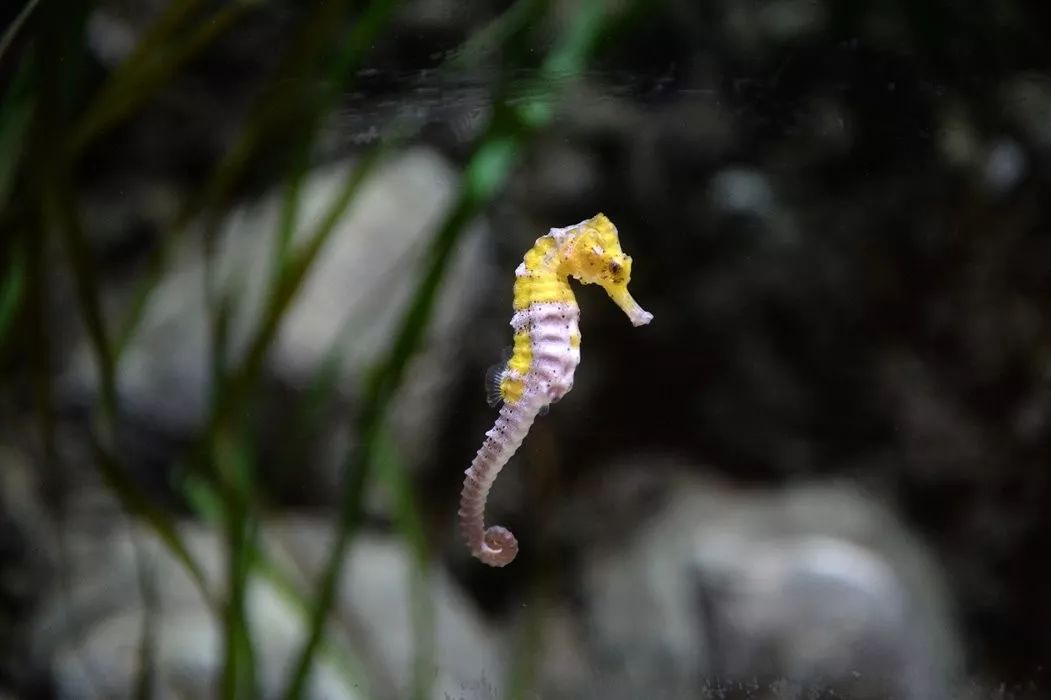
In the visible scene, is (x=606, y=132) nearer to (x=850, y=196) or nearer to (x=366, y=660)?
(x=850, y=196)

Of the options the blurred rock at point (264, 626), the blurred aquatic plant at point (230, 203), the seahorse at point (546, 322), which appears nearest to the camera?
the seahorse at point (546, 322)

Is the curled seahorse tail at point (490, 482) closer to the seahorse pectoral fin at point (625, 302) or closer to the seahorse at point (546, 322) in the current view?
the seahorse at point (546, 322)

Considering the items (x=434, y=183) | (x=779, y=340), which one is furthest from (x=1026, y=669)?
(x=434, y=183)

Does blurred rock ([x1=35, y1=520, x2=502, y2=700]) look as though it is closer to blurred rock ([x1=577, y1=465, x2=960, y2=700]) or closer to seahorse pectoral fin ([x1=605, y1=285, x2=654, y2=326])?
A: blurred rock ([x1=577, y1=465, x2=960, y2=700])

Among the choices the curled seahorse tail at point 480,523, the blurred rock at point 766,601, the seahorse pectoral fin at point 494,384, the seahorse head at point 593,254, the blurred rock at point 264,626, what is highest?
the seahorse head at point 593,254

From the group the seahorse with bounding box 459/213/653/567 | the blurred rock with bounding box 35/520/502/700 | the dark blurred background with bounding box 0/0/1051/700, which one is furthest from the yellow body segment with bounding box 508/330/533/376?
the blurred rock with bounding box 35/520/502/700

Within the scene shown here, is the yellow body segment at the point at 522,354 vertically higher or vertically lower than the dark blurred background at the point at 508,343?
higher

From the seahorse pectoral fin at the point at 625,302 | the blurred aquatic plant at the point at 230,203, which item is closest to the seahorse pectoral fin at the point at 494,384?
the seahorse pectoral fin at the point at 625,302
